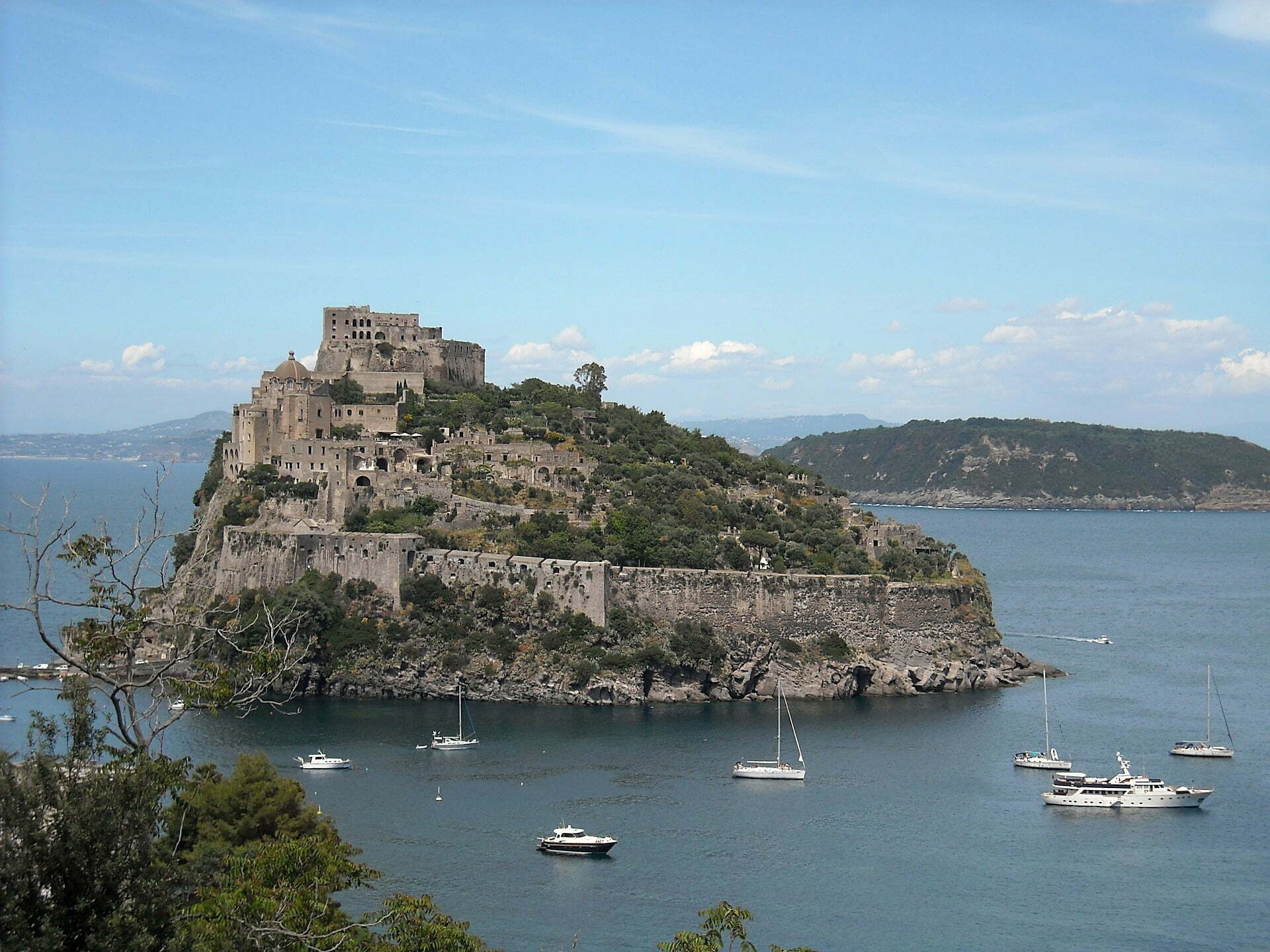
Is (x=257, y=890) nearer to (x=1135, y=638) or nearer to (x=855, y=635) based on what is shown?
(x=855, y=635)

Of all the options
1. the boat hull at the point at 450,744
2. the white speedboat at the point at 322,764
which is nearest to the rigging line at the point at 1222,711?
the boat hull at the point at 450,744

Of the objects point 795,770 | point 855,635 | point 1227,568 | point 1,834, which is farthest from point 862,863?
point 1227,568

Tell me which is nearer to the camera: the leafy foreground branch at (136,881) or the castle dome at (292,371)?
the leafy foreground branch at (136,881)

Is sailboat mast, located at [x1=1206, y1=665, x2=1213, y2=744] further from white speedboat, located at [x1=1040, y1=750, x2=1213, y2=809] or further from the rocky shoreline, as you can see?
the rocky shoreline

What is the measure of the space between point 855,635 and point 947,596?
3.92 meters

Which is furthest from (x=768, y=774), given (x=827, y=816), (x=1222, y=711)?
(x=1222, y=711)

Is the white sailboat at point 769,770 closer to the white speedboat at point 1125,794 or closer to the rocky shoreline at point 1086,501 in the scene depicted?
the white speedboat at point 1125,794

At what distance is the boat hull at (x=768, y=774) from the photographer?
41.7m

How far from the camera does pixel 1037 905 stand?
32.2 meters

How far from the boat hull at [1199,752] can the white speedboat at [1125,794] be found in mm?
3873

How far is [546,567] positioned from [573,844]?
19645 mm

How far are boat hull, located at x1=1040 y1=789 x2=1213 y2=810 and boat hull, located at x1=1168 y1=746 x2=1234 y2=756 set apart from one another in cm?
440

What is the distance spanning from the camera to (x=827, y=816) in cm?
3856

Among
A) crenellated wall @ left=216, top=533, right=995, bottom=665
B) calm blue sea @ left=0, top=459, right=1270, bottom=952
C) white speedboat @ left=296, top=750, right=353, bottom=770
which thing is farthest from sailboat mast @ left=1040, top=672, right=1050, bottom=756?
white speedboat @ left=296, top=750, right=353, bottom=770
